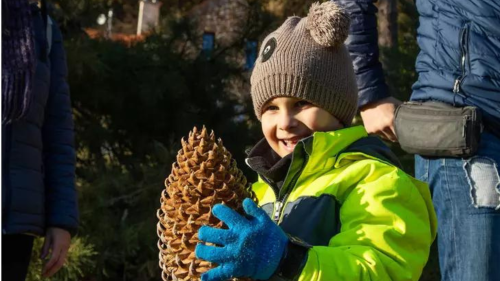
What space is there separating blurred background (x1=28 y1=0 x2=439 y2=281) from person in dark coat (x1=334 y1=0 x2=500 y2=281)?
9.25 ft

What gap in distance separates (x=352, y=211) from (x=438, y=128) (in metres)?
0.70

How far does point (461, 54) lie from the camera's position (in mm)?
2705

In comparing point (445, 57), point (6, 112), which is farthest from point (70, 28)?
point (445, 57)

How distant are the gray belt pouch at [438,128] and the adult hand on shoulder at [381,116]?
124 millimetres

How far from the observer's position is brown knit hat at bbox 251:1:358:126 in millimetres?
2385

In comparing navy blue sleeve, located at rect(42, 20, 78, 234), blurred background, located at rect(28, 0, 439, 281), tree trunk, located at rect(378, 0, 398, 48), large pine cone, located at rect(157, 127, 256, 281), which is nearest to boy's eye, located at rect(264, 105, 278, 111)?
large pine cone, located at rect(157, 127, 256, 281)

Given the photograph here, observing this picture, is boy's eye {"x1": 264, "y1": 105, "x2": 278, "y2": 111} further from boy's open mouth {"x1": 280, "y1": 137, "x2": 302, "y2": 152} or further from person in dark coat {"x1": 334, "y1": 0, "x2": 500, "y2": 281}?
person in dark coat {"x1": 334, "y1": 0, "x2": 500, "y2": 281}

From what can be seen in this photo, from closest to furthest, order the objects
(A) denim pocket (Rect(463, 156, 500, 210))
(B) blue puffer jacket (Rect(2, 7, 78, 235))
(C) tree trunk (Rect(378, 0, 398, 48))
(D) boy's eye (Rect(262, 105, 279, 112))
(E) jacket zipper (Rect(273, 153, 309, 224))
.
Answer: (E) jacket zipper (Rect(273, 153, 309, 224)) → (D) boy's eye (Rect(262, 105, 279, 112)) → (A) denim pocket (Rect(463, 156, 500, 210)) → (B) blue puffer jacket (Rect(2, 7, 78, 235)) → (C) tree trunk (Rect(378, 0, 398, 48))

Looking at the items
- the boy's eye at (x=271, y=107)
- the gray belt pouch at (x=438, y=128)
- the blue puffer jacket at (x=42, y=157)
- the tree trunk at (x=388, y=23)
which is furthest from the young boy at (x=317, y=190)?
the tree trunk at (x=388, y=23)

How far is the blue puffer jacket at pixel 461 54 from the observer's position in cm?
265

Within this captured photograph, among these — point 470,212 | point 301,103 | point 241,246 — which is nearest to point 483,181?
point 470,212

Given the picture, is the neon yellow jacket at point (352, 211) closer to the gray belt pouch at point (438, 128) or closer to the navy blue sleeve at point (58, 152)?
the gray belt pouch at point (438, 128)

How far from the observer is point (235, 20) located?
650cm

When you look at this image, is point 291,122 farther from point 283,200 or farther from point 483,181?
point 483,181
